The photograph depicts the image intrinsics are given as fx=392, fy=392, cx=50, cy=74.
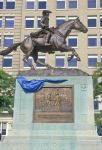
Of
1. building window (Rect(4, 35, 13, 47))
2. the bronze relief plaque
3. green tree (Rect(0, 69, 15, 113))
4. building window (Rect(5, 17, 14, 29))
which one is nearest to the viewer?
the bronze relief plaque

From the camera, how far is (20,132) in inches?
716

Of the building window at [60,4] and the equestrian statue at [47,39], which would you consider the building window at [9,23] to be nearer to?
the building window at [60,4]

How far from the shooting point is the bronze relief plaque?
1831 cm

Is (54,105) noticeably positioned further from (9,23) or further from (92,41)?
(9,23)

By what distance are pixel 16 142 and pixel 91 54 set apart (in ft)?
136

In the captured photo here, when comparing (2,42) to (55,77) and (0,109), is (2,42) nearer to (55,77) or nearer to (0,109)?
(0,109)

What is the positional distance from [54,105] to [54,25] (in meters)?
41.4

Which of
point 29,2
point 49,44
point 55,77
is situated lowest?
point 55,77

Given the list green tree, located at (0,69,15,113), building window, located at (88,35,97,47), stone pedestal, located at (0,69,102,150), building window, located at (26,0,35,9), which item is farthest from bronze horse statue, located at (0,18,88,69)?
building window, located at (26,0,35,9)

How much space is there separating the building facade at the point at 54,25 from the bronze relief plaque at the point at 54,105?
38.1m

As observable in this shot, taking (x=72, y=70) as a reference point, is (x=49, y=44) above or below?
Result: above

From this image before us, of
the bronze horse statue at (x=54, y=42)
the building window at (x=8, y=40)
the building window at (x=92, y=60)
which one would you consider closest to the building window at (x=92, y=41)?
the building window at (x=92, y=60)

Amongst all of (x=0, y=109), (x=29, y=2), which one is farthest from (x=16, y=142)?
(x=29, y=2)

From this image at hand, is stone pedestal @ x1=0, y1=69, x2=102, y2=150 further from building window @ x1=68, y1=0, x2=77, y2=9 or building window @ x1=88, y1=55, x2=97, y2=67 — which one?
building window @ x1=68, y1=0, x2=77, y2=9
